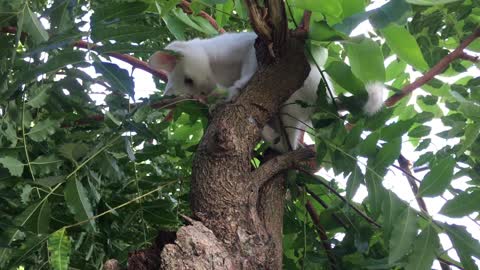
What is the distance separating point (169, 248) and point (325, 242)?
621 mm

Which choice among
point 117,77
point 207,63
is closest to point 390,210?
point 117,77

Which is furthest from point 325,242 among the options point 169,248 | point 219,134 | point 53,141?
point 53,141

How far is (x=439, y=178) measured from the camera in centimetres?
126

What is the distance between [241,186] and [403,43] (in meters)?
0.47

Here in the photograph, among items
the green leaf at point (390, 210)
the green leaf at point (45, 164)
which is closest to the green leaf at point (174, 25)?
the green leaf at point (45, 164)

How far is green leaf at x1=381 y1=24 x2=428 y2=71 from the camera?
3.56ft

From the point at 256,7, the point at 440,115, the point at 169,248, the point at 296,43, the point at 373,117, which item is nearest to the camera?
the point at 169,248

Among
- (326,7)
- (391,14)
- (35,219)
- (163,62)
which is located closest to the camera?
(391,14)

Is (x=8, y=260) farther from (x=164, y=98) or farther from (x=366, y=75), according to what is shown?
(x=366, y=75)

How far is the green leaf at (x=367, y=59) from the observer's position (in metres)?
1.13

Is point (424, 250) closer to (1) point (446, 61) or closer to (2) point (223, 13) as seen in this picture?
(1) point (446, 61)

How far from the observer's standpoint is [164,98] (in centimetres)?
148

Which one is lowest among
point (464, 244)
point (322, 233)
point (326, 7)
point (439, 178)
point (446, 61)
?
point (322, 233)

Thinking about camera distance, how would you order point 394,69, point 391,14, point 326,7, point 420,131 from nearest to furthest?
point 391,14, point 326,7, point 420,131, point 394,69
